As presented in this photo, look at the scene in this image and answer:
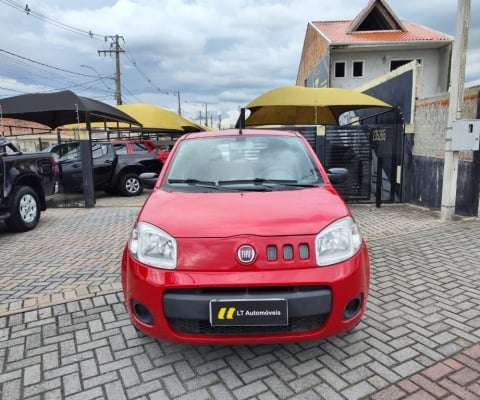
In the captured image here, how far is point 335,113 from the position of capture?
36.8 ft

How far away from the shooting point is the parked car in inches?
435

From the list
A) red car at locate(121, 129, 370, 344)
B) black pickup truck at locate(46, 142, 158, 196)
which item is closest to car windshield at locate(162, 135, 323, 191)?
red car at locate(121, 129, 370, 344)

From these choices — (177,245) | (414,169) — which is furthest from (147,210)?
(414,169)

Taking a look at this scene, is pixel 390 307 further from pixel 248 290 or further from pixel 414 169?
pixel 414 169

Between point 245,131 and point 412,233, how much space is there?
363 centimetres

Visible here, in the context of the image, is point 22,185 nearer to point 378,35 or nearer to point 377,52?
point 377,52

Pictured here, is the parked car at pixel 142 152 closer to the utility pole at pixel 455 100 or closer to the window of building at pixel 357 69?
the utility pole at pixel 455 100

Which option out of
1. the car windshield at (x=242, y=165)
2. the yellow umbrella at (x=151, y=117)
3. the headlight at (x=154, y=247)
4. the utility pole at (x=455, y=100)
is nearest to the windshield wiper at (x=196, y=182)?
the car windshield at (x=242, y=165)

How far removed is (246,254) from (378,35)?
26.3 m

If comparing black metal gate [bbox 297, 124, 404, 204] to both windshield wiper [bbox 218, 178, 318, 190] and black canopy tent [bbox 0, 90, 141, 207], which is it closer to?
black canopy tent [bbox 0, 90, 141, 207]

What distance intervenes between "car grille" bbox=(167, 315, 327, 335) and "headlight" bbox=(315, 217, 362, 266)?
0.36 m

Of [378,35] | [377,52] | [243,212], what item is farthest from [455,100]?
[378,35]

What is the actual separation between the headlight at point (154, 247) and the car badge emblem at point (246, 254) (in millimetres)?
398

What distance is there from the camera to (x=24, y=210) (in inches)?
253
